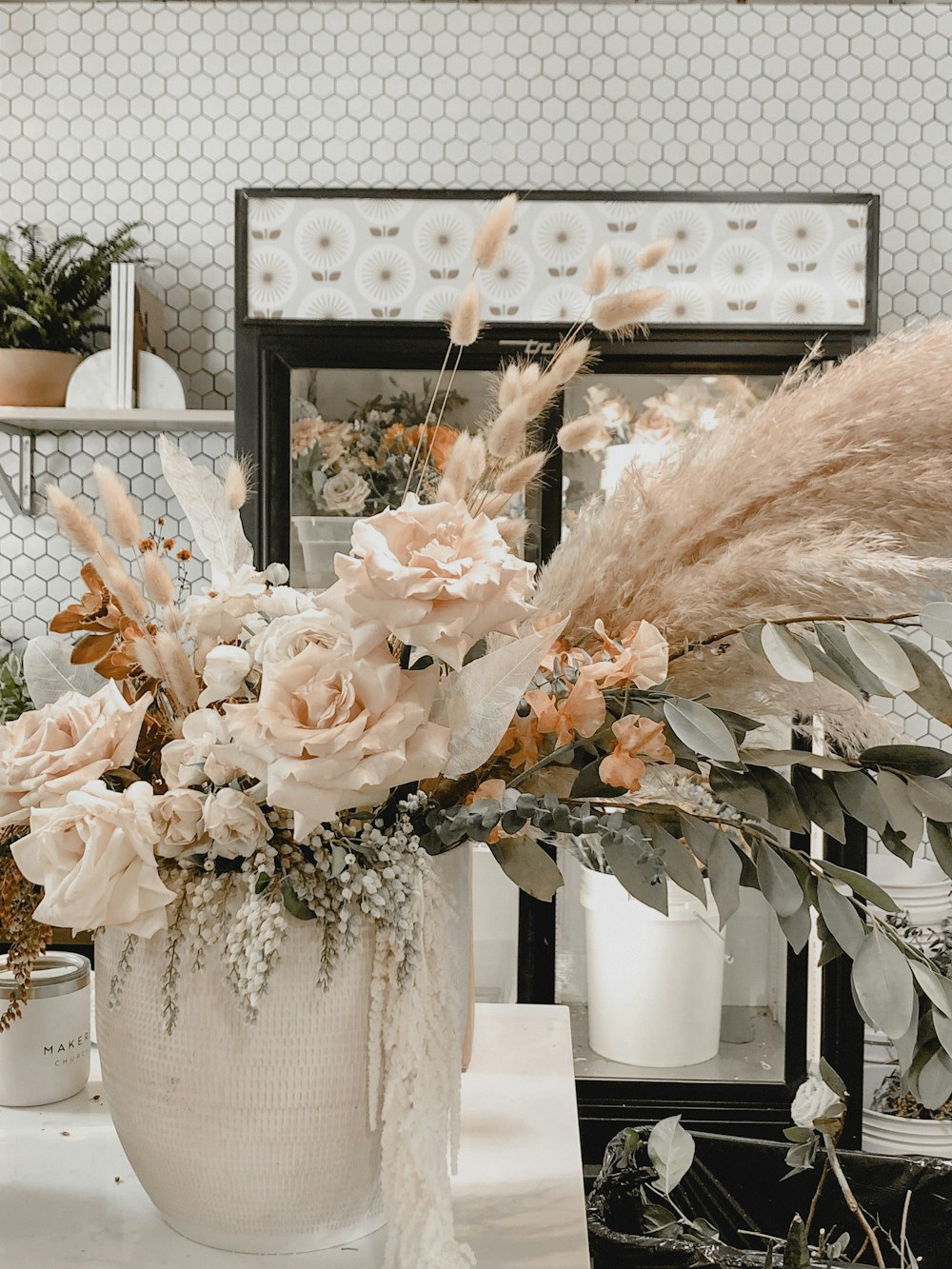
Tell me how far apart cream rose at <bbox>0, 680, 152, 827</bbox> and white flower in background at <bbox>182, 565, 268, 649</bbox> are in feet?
0.15

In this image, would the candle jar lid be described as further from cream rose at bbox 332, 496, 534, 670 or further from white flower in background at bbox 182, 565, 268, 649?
cream rose at bbox 332, 496, 534, 670

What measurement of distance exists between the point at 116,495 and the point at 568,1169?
1.70 feet

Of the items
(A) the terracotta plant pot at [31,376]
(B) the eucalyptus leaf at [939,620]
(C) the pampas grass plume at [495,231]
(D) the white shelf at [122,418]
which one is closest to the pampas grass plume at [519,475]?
(C) the pampas grass plume at [495,231]

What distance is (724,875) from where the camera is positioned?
0.53m

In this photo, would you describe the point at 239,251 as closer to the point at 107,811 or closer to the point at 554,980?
the point at 554,980

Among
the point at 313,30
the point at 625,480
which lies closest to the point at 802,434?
the point at 625,480

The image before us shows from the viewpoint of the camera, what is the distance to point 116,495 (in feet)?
1.88

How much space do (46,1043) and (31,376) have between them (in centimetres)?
190

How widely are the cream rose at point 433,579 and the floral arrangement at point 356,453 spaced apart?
5.27 ft

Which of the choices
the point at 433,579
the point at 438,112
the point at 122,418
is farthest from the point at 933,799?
the point at 438,112

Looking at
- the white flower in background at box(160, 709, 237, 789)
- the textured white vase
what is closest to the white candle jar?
the textured white vase

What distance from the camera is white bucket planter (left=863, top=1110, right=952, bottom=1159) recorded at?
2064mm

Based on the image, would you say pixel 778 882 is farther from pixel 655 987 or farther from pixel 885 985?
pixel 655 987

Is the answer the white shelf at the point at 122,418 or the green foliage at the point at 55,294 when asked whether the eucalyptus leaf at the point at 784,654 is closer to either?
the white shelf at the point at 122,418
